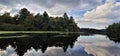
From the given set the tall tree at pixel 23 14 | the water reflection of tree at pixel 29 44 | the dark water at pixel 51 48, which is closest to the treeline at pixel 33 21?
the tall tree at pixel 23 14

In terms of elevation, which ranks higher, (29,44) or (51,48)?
(29,44)

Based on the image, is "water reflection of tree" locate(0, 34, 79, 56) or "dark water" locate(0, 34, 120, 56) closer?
"dark water" locate(0, 34, 120, 56)

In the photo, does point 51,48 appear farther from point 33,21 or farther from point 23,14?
point 23,14

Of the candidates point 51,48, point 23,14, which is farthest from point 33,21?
point 51,48

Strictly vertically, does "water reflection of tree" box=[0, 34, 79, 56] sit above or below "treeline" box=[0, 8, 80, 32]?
below

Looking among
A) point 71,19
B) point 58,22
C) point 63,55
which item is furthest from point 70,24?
point 63,55

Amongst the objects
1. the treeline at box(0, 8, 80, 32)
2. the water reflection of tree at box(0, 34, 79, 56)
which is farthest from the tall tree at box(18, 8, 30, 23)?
the water reflection of tree at box(0, 34, 79, 56)

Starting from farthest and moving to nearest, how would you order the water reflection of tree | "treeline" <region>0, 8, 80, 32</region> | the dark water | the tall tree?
the tall tree < "treeline" <region>0, 8, 80, 32</region> < the water reflection of tree < the dark water

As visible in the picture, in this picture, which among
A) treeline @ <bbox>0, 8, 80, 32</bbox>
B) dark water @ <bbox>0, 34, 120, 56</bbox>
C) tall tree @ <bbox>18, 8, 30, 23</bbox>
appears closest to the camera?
dark water @ <bbox>0, 34, 120, 56</bbox>

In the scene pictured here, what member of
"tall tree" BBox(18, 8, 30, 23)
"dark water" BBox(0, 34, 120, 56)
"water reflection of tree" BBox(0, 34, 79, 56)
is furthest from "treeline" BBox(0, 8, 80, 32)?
"dark water" BBox(0, 34, 120, 56)

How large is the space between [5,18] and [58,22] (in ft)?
119

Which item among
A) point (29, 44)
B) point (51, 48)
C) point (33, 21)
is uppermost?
point (33, 21)

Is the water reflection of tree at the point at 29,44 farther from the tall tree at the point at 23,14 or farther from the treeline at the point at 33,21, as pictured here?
the tall tree at the point at 23,14

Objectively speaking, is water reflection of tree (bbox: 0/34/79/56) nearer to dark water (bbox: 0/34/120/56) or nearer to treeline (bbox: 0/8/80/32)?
dark water (bbox: 0/34/120/56)
